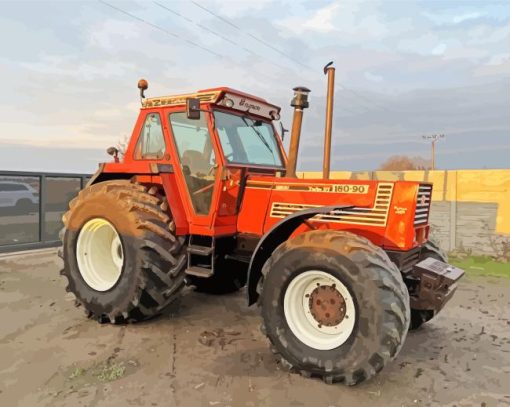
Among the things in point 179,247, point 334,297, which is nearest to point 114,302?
point 179,247

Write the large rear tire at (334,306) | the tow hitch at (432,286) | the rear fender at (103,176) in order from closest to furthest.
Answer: the large rear tire at (334,306) < the tow hitch at (432,286) < the rear fender at (103,176)

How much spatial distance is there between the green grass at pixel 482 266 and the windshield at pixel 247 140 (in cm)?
497

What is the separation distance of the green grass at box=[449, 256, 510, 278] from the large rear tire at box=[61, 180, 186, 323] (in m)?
6.03

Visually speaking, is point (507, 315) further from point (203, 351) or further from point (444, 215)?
point (444, 215)

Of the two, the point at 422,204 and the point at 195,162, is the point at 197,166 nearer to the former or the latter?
the point at 195,162

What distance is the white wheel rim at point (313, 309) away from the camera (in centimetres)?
354

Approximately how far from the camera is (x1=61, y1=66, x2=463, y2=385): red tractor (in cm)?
341

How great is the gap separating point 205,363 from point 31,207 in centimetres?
673

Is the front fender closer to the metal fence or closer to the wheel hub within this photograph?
the wheel hub

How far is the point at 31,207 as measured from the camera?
9.05 metres

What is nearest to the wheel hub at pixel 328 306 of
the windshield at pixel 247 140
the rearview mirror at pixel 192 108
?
the windshield at pixel 247 140

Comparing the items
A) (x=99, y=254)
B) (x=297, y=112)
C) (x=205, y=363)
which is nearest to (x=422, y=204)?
(x=297, y=112)

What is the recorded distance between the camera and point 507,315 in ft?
18.1

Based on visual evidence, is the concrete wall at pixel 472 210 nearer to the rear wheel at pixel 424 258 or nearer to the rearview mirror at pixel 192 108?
the rear wheel at pixel 424 258
